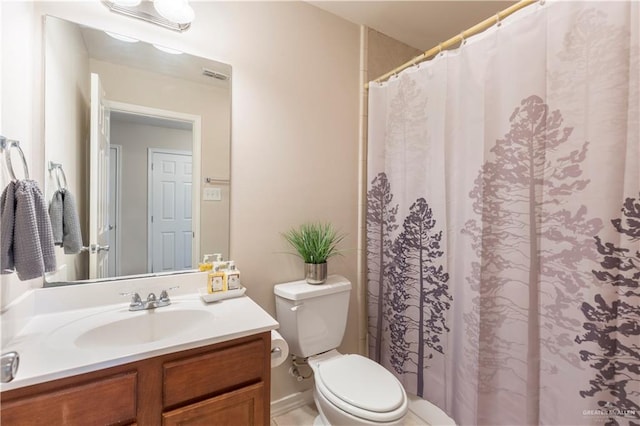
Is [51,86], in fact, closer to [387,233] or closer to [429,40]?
[387,233]

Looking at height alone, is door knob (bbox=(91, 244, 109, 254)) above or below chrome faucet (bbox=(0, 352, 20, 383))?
above

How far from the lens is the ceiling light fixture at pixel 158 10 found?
115 centimetres

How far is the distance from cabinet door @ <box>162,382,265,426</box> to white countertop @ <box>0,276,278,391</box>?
0.20 m

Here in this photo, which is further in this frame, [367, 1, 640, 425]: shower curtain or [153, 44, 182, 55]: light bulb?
[153, 44, 182, 55]: light bulb

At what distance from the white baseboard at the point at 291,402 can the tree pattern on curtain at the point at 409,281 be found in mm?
546

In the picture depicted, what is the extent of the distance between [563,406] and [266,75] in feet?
6.29

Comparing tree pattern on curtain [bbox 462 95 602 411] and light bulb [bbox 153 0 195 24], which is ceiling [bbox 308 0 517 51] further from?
tree pattern on curtain [bbox 462 95 602 411]

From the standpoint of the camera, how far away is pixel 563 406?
3.27 feet

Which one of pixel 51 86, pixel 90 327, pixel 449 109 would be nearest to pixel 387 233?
pixel 449 109

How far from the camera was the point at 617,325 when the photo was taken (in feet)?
2.91

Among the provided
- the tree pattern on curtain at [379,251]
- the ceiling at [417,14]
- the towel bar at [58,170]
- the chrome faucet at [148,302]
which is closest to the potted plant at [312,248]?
the tree pattern on curtain at [379,251]

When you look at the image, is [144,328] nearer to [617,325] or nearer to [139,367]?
[139,367]

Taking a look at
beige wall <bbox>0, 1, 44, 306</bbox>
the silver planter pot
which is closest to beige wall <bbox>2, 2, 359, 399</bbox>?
the silver planter pot

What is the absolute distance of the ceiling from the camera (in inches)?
65.9
